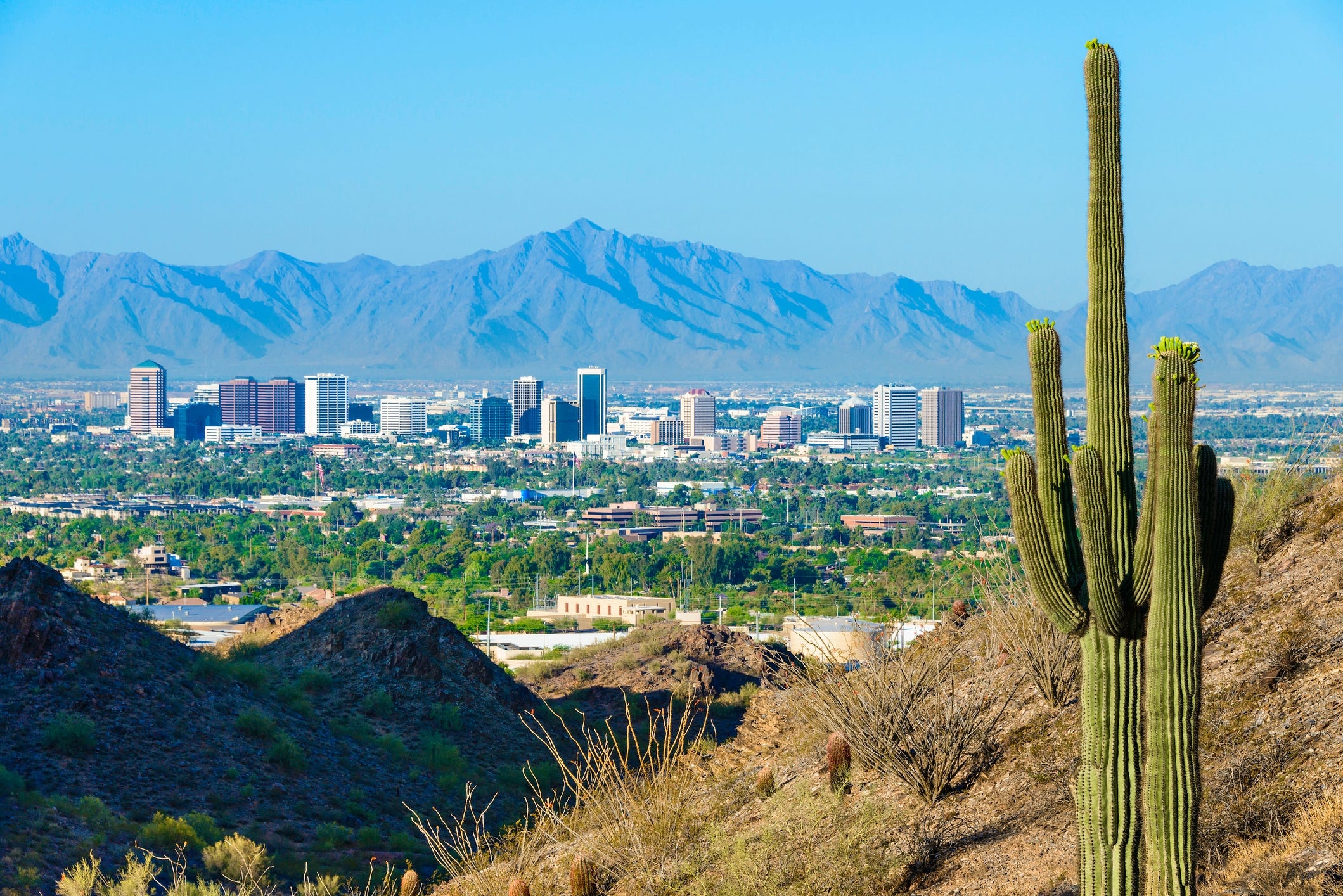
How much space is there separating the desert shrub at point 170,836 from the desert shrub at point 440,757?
5757 mm

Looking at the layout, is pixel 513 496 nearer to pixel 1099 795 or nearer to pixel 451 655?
pixel 451 655

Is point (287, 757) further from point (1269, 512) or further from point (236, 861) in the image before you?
point (1269, 512)

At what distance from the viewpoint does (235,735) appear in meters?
20.0

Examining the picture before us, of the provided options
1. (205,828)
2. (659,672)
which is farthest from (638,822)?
(659,672)

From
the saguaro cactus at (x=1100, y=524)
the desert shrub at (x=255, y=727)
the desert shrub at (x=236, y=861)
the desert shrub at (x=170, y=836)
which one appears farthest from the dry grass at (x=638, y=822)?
the desert shrub at (x=255, y=727)

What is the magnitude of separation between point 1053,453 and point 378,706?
59.3ft

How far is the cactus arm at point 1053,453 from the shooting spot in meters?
7.14

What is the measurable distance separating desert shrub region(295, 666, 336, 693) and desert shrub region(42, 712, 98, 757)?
5751mm

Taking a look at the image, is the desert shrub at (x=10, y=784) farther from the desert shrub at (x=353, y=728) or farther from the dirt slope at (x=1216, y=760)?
the dirt slope at (x=1216, y=760)

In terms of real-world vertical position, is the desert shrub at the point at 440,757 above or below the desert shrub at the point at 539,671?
above

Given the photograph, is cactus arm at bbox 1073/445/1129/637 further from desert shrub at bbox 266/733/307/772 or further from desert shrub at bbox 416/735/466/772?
desert shrub at bbox 416/735/466/772

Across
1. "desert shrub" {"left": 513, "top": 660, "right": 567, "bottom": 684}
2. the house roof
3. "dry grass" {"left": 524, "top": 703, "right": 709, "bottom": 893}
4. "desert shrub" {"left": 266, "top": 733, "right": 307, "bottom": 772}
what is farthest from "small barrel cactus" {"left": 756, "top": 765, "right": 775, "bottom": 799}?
the house roof

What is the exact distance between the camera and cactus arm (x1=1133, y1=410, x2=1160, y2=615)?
263 inches

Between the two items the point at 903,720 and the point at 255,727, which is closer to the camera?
the point at 903,720
